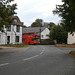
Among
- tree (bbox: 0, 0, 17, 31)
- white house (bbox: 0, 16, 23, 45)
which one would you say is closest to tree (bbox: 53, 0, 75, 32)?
tree (bbox: 0, 0, 17, 31)

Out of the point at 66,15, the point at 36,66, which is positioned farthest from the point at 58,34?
the point at 36,66

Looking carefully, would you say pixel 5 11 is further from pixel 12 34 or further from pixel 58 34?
pixel 58 34

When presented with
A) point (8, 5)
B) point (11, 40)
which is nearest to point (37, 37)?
point (11, 40)

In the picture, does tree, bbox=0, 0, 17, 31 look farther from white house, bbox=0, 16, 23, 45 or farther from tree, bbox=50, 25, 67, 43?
tree, bbox=50, 25, 67, 43

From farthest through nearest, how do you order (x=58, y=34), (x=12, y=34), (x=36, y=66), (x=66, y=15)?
(x=58, y=34), (x=12, y=34), (x=66, y=15), (x=36, y=66)

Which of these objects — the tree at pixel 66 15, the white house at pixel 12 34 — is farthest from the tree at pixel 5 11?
the white house at pixel 12 34

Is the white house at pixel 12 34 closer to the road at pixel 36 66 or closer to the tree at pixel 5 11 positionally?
the tree at pixel 5 11

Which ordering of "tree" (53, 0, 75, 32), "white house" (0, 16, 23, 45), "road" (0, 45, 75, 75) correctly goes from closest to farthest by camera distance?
"road" (0, 45, 75, 75)
"tree" (53, 0, 75, 32)
"white house" (0, 16, 23, 45)

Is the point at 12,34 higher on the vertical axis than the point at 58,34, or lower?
lower

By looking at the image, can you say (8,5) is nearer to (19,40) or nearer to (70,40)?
(19,40)

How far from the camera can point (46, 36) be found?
234 feet

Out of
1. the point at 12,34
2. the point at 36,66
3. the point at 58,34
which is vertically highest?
the point at 58,34

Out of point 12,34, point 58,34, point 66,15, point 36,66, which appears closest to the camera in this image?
point 36,66

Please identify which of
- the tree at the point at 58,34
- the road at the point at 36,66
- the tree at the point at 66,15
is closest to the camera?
the road at the point at 36,66
